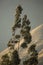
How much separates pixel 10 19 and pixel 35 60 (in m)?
8.62

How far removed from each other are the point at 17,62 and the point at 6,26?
28.6 ft

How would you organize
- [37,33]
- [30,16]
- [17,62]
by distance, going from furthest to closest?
[37,33] → [30,16] → [17,62]

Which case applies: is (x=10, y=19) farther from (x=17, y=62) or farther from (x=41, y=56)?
(x=17, y=62)

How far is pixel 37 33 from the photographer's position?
97.2 feet

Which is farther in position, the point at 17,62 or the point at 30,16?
the point at 30,16

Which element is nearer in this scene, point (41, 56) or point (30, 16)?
point (41, 56)

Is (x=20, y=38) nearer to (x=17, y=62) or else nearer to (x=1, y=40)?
(x=17, y=62)

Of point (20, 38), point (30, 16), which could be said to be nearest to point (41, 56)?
point (30, 16)

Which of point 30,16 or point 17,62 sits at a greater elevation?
point 30,16

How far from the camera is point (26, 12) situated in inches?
1034

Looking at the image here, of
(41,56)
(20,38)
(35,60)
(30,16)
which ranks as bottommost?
(35,60)

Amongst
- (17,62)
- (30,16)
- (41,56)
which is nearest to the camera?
(17,62)

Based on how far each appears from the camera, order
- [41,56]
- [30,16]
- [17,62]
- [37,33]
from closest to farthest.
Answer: [17,62] < [41,56] < [30,16] < [37,33]

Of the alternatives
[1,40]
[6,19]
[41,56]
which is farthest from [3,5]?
[41,56]
